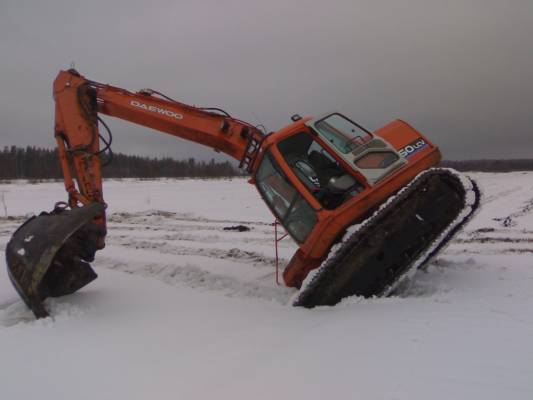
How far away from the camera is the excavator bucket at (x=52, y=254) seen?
184 inches

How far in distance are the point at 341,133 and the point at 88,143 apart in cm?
352

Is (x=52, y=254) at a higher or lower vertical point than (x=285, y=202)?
lower

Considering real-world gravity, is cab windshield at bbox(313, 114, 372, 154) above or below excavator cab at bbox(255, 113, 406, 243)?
above

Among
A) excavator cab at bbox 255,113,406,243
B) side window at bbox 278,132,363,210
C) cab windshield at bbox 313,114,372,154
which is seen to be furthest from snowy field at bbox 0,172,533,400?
cab windshield at bbox 313,114,372,154

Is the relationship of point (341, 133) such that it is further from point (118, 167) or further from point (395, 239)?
point (118, 167)

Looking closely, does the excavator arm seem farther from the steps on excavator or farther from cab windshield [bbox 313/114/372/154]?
the steps on excavator

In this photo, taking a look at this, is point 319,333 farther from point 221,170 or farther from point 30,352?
point 221,170

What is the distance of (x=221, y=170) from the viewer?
97438mm

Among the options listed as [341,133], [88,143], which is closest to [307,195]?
[341,133]

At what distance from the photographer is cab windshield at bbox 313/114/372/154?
5398 mm

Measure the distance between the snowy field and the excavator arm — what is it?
475mm

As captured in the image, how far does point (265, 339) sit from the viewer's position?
13.4 ft

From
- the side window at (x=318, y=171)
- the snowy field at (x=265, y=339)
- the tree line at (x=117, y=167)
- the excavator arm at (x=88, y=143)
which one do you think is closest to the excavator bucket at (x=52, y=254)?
the excavator arm at (x=88, y=143)

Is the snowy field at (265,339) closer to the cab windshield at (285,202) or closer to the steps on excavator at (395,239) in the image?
the steps on excavator at (395,239)
